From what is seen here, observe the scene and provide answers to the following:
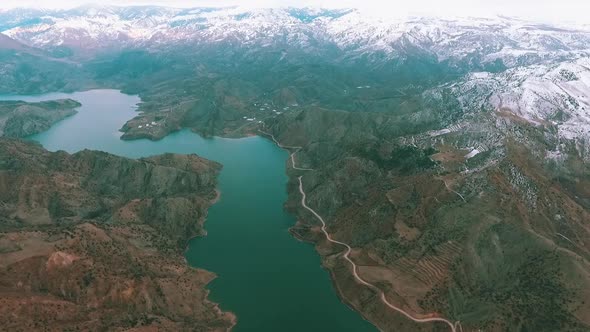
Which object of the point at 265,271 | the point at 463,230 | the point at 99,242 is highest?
the point at 99,242

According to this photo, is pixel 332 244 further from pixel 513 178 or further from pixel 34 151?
pixel 34 151

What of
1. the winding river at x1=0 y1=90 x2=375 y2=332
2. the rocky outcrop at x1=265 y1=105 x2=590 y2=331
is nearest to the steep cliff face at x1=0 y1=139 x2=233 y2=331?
the winding river at x1=0 y1=90 x2=375 y2=332

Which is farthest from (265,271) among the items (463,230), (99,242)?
(463,230)

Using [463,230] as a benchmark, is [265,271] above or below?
below

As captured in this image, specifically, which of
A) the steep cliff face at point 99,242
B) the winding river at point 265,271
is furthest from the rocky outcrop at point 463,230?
the steep cliff face at point 99,242

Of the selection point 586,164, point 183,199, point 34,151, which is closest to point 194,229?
point 183,199

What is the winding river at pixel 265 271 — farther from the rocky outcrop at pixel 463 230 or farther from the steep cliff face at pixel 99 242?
the rocky outcrop at pixel 463 230

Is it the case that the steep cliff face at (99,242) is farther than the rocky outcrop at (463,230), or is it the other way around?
the rocky outcrop at (463,230)

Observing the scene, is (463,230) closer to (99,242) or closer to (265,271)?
(265,271)

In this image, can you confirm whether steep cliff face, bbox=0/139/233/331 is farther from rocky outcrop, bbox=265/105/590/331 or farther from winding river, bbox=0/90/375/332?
rocky outcrop, bbox=265/105/590/331
